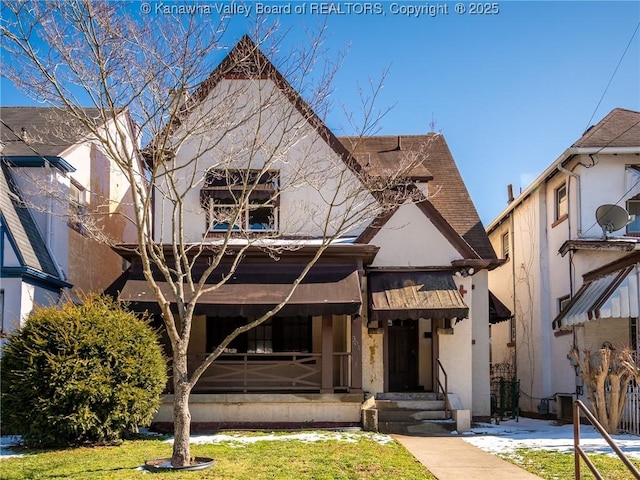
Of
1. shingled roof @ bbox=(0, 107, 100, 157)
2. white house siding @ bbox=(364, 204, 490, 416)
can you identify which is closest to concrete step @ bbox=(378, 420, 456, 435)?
white house siding @ bbox=(364, 204, 490, 416)

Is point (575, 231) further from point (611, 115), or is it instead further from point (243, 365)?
point (243, 365)

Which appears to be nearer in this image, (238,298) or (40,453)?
(40,453)

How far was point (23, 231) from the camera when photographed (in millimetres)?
17406

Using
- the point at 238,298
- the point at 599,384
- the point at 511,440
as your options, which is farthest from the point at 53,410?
the point at 599,384

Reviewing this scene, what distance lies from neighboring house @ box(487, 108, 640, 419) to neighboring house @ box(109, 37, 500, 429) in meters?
2.41

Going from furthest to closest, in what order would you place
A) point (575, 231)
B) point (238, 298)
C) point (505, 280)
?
point (505, 280), point (575, 231), point (238, 298)

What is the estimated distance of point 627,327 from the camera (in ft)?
61.7

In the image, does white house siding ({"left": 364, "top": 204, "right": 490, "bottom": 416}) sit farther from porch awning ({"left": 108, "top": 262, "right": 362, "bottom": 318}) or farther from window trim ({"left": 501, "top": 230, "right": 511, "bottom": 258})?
window trim ({"left": 501, "top": 230, "right": 511, "bottom": 258})

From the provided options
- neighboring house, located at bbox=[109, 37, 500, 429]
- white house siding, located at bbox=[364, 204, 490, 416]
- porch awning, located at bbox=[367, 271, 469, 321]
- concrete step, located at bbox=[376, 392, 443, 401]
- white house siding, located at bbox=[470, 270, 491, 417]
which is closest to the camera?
neighboring house, located at bbox=[109, 37, 500, 429]

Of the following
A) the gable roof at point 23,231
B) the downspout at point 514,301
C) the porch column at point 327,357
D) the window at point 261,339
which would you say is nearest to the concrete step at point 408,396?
the porch column at point 327,357

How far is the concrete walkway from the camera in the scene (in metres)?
11.1

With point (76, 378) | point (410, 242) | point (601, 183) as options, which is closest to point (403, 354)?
point (410, 242)

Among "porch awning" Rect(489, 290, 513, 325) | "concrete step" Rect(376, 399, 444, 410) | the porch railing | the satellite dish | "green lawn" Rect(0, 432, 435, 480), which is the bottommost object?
"green lawn" Rect(0, 432, 435, 480)

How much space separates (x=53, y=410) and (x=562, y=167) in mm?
14413
